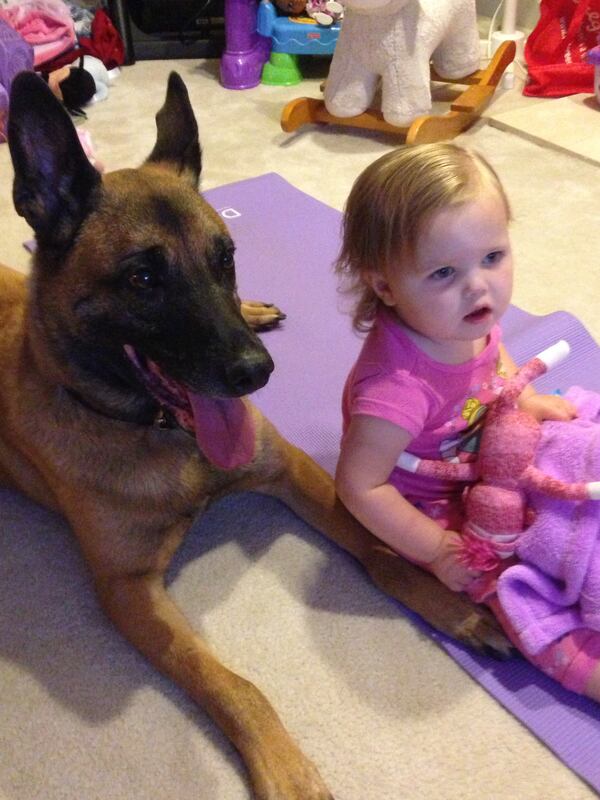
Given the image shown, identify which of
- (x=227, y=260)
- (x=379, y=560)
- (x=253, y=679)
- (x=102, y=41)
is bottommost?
(x=253, y=679)

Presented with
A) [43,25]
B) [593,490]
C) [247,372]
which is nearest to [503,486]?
[593,490]

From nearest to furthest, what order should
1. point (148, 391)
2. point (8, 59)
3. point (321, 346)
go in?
point (148, 391)
point (321, 346)
point (8, 59)

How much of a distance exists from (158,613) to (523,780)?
644 mm

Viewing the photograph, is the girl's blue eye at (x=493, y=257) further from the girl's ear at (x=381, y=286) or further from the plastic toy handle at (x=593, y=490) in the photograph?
the plastic toy handle at (x=593, y=490)

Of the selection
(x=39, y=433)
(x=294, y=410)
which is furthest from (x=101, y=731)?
(x=294, y=410)

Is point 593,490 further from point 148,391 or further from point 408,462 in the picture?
point 148,391

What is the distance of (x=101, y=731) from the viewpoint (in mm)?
1286

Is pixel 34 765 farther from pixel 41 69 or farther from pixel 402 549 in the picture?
pixel 41 69

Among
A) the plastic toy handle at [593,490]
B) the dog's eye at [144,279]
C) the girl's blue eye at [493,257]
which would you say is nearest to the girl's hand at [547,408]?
the plastic toy handle at [593,490]

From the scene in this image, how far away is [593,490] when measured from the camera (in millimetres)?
1222

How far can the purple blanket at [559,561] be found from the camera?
122 centimetres

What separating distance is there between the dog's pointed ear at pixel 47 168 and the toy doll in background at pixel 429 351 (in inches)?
17.4

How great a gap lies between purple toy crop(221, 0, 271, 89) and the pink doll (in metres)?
2.78

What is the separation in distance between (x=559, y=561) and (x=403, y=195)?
64 cm
